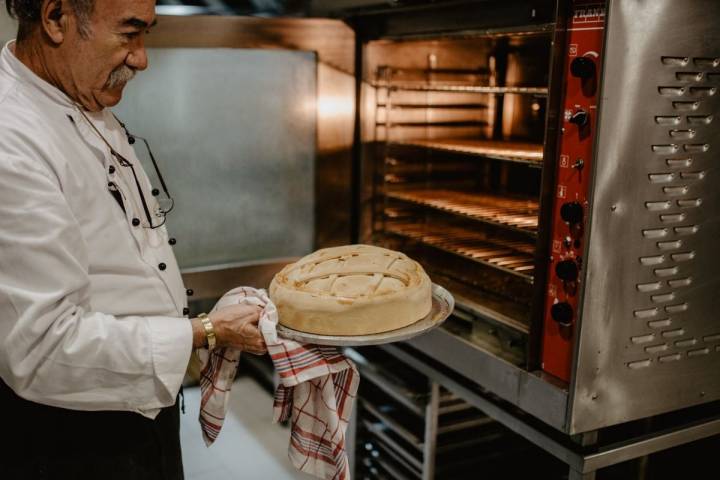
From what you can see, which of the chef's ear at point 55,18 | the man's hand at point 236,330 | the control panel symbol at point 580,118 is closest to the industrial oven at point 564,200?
the control panel symbol at point 580,118

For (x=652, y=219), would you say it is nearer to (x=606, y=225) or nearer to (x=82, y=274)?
(x=606, y=225)

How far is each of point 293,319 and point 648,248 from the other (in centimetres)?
89

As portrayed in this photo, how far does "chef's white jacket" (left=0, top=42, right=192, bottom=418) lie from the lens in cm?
117

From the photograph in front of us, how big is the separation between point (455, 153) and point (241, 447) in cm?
168

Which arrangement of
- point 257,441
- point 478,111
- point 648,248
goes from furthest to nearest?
point 257,441 < point 478,111 < point 648,248

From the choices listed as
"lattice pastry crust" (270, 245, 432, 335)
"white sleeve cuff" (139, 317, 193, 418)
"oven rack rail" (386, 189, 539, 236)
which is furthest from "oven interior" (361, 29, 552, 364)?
"white sleeve cuff" (139, 317, 193, 418)

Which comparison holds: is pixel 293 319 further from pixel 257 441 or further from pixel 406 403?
pixel 257 441

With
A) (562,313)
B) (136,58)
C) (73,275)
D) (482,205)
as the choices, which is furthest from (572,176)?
(73,275)

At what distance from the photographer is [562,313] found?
1688mm

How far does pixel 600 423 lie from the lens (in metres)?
1.71

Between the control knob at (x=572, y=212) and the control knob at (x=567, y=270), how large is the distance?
100 millimetres

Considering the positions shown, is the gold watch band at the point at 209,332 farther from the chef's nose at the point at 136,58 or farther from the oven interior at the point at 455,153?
the oven interior at the point at 455,153

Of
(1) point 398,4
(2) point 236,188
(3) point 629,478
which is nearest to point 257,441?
(2) point 236,188

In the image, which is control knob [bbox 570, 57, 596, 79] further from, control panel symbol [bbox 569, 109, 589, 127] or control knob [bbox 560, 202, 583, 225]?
control knob [bbox 560, 202, 583, 225]
